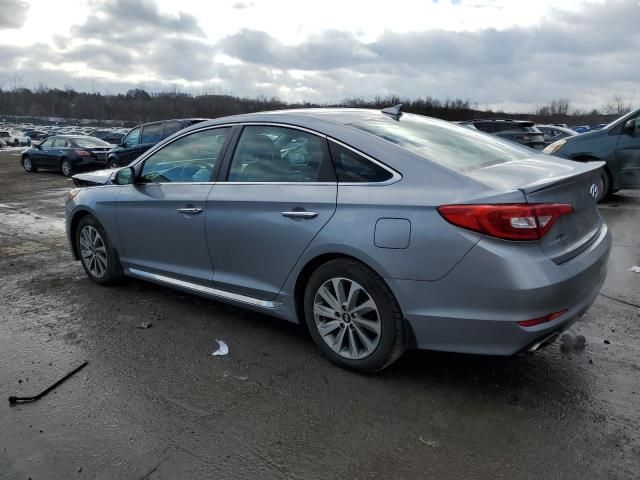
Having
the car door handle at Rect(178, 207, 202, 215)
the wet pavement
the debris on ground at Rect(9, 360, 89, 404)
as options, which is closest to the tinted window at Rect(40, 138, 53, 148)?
the wet pavement

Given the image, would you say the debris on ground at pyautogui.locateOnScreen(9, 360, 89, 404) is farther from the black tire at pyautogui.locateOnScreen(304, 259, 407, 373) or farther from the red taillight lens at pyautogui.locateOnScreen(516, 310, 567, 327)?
the red taillight lens at pyautogui.locateOnScreen(516, 310, 567, 327)

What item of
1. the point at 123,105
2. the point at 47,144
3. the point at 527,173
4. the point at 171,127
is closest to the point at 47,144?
the point at 47,144

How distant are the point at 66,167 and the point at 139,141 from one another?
327cm

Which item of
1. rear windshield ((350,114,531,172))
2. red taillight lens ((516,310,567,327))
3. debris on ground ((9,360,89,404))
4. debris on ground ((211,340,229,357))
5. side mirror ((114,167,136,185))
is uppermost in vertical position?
rear windshield ((350,114,531,172))

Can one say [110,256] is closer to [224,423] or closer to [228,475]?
[224,423]

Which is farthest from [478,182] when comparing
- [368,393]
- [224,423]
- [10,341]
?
[10,341]

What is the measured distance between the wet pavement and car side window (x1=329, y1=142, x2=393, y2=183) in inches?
47.7

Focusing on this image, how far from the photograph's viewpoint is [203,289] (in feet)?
14.1

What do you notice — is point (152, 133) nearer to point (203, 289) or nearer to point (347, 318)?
point (203, 289)

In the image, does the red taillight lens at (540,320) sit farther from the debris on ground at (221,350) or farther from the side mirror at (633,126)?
the side mirror at (633,126)

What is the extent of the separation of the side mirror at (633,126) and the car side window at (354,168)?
7449 millimetres

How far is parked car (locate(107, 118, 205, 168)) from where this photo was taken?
16641mm

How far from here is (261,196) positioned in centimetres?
375

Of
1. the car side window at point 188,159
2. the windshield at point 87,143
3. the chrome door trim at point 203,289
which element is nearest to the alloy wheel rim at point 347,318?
the chrome door trim at point 203,289
